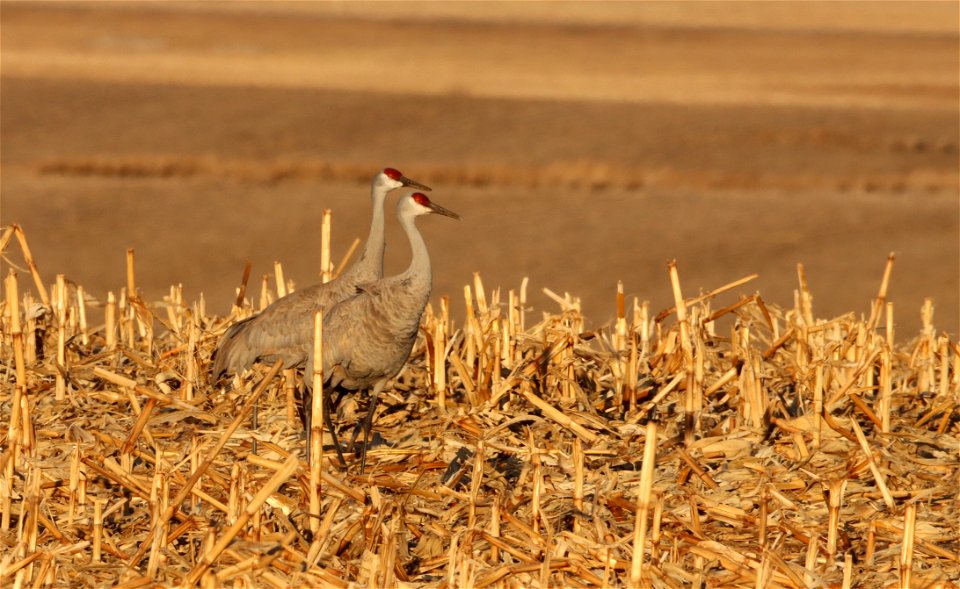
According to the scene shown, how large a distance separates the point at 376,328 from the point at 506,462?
851 millimetres

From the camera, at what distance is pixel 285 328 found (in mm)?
6711

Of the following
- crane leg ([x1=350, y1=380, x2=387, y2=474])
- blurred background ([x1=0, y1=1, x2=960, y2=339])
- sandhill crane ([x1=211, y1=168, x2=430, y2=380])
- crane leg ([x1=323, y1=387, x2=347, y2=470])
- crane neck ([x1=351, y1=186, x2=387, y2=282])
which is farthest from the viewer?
blurred background ([x1=0, y1=1, x2=960, y2=339])

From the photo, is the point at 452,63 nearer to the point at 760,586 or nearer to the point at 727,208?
the point at 727,208

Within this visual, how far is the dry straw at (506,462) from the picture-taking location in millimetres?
5031

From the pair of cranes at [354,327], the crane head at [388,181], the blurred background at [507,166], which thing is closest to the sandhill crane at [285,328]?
the pair of cranes at [354,327]

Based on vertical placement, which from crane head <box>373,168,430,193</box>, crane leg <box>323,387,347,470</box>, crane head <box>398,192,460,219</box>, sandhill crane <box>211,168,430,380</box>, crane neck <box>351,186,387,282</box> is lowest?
crane leg <box>323,387,347,470</box>

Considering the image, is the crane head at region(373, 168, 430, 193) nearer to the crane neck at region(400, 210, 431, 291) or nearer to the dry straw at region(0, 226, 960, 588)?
the dry straw at region(0, 226, 960, 588)

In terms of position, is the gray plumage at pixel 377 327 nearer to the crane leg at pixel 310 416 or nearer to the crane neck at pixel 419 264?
the crane neck at pixel 419 264

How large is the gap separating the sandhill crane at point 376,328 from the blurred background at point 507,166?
1.78 meters

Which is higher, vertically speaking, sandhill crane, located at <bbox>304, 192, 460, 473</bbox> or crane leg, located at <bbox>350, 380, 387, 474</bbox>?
sandhill crane, located at <bbox>304, 192, 460, 473</bbox>

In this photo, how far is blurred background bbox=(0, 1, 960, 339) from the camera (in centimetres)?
1479

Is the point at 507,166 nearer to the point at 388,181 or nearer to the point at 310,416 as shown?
the point at 388,181

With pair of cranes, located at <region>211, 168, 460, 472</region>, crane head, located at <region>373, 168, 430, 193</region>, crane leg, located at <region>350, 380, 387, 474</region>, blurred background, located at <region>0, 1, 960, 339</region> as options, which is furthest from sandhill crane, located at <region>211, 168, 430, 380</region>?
blurred background, located at <region>0, 1, 960, 339</region>

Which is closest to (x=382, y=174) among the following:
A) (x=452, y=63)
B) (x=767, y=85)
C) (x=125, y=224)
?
(x=125, y=224)
